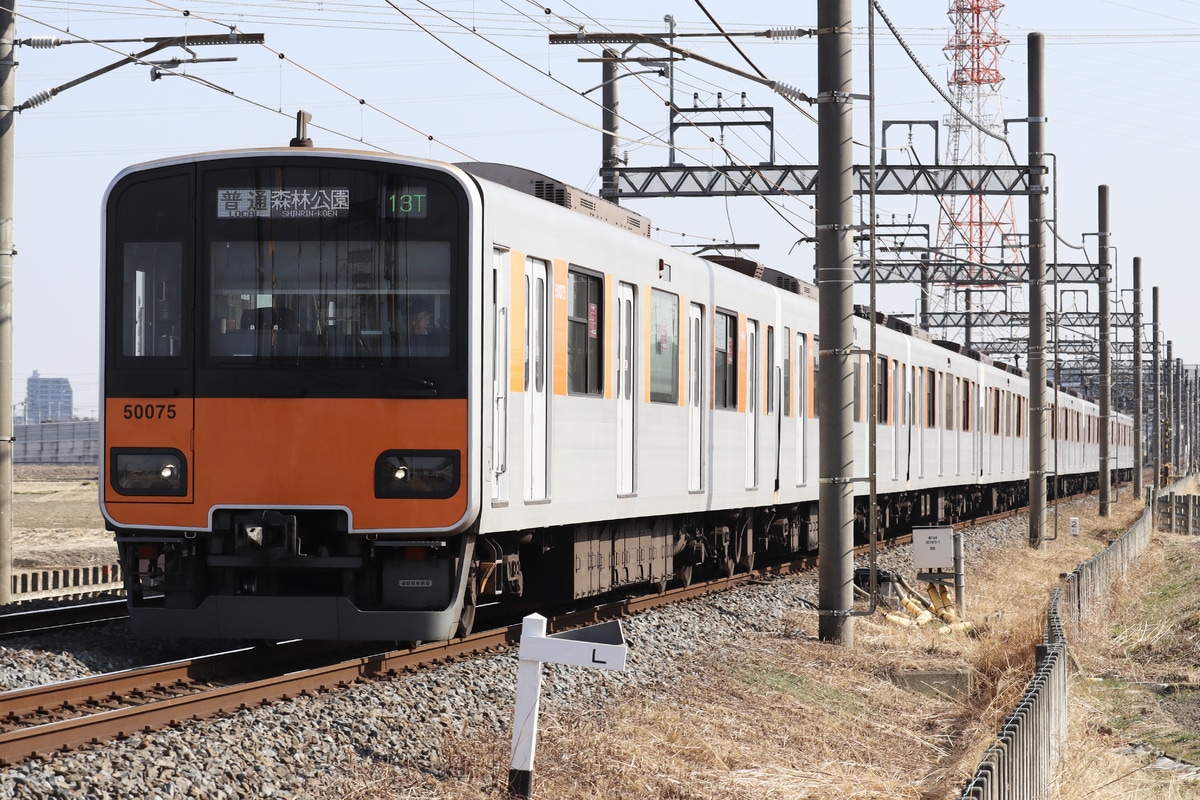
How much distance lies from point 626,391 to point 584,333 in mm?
991

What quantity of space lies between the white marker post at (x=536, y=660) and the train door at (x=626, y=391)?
5.07 m

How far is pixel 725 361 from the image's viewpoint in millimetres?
14547

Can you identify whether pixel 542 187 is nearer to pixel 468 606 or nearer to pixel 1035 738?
pixel 468 606

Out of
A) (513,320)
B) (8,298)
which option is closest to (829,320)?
(513,320)

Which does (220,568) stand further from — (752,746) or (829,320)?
(829,320)

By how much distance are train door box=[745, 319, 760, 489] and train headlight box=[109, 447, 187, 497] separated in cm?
699

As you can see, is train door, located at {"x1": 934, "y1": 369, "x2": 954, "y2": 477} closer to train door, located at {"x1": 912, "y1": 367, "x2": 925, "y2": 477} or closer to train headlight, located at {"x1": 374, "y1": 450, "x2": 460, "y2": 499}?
train door, located at {"x1": 912, "y1": 367, "x2": 925, "y2": 477}

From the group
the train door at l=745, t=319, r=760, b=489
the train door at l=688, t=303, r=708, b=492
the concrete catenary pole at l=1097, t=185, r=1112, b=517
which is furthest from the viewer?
the concrete catenary pole at l=1097, t=185, r=1112, b=517

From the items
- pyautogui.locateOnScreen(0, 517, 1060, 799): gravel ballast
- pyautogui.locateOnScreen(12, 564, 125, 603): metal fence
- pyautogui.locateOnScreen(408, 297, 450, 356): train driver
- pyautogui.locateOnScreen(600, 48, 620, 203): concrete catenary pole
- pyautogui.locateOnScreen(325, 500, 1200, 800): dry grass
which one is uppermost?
pyautogui.locateOnScreen(600, 48, 620, 203): concrete catenary pole

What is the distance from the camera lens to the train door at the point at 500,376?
9.57 m

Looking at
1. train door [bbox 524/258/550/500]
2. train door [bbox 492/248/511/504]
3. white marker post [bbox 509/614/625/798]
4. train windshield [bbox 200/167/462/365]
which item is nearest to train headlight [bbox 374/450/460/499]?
train door [bbox 492/248/511/504]

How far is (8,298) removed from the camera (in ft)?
43.4

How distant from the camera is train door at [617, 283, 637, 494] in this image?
11.9 meters

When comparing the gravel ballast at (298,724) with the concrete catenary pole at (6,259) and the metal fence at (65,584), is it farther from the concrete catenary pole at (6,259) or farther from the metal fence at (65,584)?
the metal fence at (65,584)
